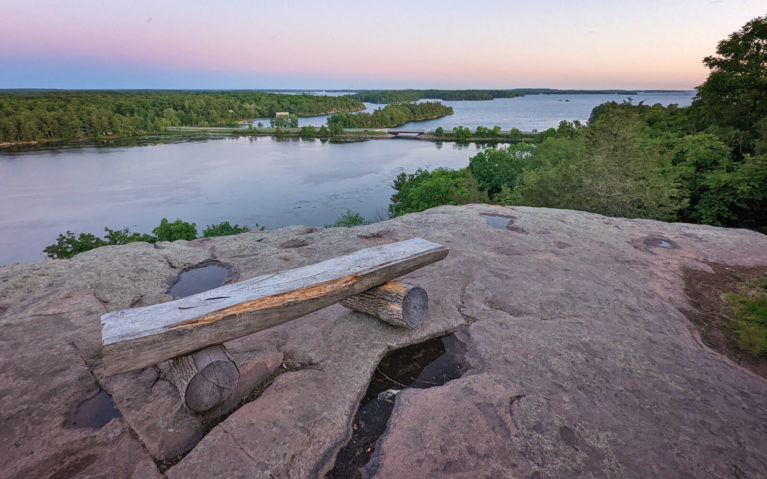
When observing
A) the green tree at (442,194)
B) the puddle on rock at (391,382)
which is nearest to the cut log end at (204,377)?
the puddle on rock at (391,382)

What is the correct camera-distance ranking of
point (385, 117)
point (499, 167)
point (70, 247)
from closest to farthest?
point (70, 247)
point (499, 167)
point (385, 117)

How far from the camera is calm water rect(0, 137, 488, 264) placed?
29594 mm

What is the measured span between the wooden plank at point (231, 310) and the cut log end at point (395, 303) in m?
0.19

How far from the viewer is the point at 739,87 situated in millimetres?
18234

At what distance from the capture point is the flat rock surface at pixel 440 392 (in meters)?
2.52

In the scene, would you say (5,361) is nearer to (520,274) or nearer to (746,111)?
(520,274)

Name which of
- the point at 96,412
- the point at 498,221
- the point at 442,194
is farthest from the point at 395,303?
the point at 442,194

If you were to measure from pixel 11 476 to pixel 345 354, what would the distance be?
2646 millimetres

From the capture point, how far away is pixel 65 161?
50219mm

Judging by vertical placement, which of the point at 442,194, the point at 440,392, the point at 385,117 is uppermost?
the point at 385,117

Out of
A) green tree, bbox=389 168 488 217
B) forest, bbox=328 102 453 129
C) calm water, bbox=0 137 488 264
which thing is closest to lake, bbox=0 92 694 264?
calm water, bbox=0 137 488 264

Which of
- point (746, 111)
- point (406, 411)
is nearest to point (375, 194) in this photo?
point (746, 111)

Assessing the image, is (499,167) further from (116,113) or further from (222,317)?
(116,113)

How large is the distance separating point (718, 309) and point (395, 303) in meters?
4.75
